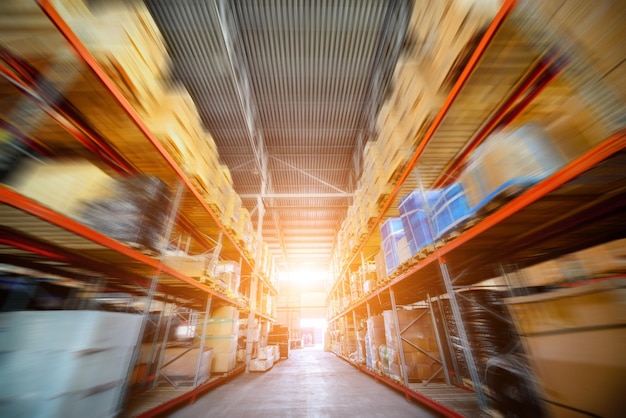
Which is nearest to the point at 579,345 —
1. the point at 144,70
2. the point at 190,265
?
the point at 144,70

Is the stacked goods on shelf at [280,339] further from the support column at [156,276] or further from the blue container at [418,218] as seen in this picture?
the blue container at [418,218]

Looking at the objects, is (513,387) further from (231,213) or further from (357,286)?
(231,213)

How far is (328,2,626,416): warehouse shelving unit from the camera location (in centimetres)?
162

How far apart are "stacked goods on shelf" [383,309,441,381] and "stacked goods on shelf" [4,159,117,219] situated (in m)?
4.85

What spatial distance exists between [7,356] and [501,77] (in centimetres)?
501

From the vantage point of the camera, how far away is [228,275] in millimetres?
5777

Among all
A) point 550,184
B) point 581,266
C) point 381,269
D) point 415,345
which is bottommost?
point 415,345

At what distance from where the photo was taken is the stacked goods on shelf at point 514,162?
176cm

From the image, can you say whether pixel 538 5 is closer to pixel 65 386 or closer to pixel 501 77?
pixel 501 77

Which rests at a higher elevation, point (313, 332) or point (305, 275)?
point (305, 275)

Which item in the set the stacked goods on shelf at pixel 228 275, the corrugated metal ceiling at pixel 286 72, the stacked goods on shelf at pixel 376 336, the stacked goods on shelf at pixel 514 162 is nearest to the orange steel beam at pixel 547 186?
the stacked goods on shelf at pixel 514 162

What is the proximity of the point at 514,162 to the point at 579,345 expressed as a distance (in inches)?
52.9

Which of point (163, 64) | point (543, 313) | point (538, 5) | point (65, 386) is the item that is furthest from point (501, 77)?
point (65, 386)

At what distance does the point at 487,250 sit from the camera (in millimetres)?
2965
